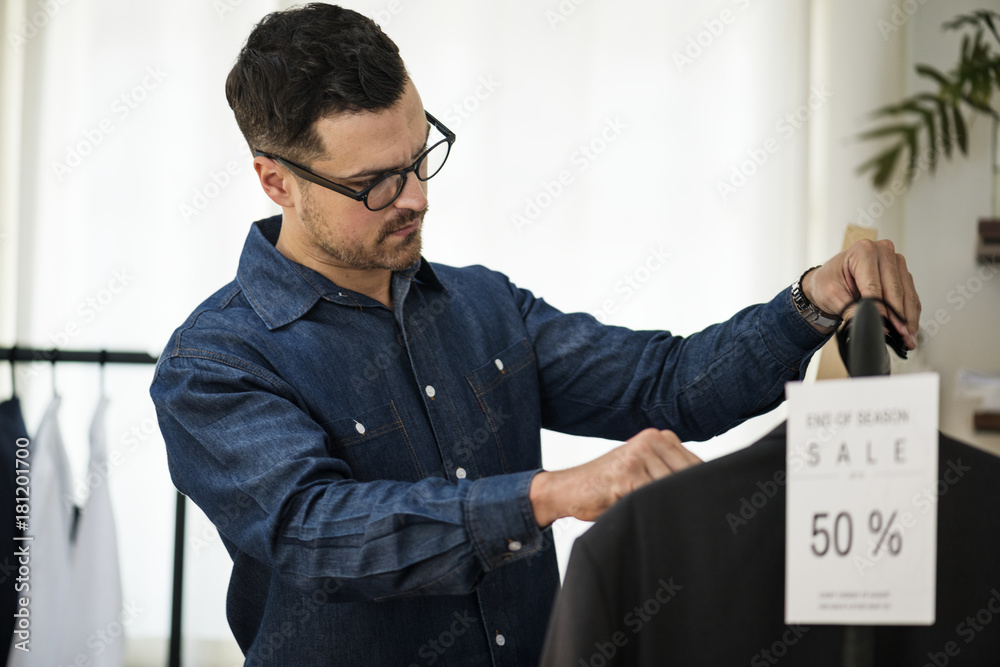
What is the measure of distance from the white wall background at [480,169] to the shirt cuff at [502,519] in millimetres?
1386

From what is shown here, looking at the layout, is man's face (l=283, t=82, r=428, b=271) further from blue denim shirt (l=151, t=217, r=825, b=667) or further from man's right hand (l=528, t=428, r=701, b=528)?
man's right hand (l=528, t=428, r=701, b=528)

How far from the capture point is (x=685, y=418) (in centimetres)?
114

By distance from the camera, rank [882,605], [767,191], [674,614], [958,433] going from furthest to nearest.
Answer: [958,433] < [767,191] < [674,614] < [882,605]

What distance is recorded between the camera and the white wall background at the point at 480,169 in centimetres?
214

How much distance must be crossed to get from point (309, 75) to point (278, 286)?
0.87 ft

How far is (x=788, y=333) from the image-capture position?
980 millimetres

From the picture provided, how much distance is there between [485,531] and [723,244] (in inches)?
61.6

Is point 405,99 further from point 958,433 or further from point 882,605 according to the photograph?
point 958,433

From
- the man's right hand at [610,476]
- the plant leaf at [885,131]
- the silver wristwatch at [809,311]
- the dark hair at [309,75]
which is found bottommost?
the man's right hand at [610,476]

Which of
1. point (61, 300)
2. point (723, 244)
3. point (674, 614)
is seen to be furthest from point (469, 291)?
point (61, 300)
